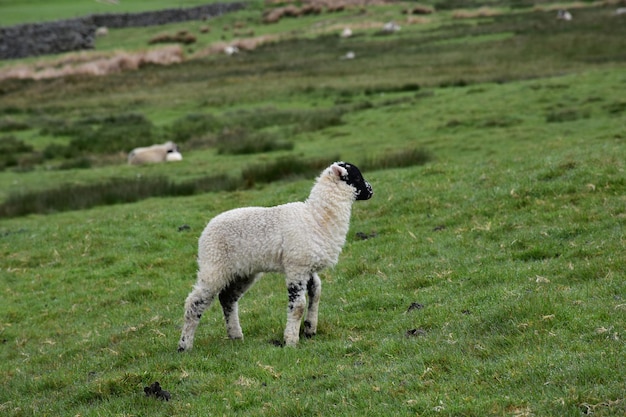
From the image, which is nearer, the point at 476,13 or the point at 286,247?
the point at 286,247

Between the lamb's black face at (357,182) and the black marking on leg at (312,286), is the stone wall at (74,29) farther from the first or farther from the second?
the black marking on leg at (312,286)

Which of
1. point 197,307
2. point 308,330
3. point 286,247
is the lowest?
point 308,330

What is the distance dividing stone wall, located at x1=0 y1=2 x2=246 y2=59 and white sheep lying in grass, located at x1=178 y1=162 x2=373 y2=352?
232 feet

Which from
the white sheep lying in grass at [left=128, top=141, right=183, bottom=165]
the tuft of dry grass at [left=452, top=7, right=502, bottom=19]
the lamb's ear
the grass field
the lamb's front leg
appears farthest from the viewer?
the tuft of dry grass at [left=452, top=7, right=502, bottom=19]

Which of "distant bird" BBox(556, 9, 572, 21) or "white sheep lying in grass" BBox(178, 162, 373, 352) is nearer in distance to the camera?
"white sheep lying in grass" BBox(178, 162, 373, 352)

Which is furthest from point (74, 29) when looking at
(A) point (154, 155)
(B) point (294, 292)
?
(B) point (294, 292)

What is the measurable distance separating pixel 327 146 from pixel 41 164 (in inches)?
509

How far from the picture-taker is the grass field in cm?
854

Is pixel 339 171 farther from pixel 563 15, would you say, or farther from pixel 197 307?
pixel 563 15

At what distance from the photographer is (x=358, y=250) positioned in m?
15.9

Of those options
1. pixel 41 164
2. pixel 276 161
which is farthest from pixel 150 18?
pixel 276 161

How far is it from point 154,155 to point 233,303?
21.3 metres

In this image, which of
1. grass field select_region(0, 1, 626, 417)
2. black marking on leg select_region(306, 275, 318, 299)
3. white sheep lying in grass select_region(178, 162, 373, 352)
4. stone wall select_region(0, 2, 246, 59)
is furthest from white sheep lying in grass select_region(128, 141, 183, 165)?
stone wall select_region(0, 2, 246, 59)

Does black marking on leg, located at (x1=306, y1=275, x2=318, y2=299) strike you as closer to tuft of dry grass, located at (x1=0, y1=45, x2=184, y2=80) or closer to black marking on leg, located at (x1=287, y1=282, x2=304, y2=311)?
black marking on leg, located at (x1=287, y1=282, x2=304, y2=311)
